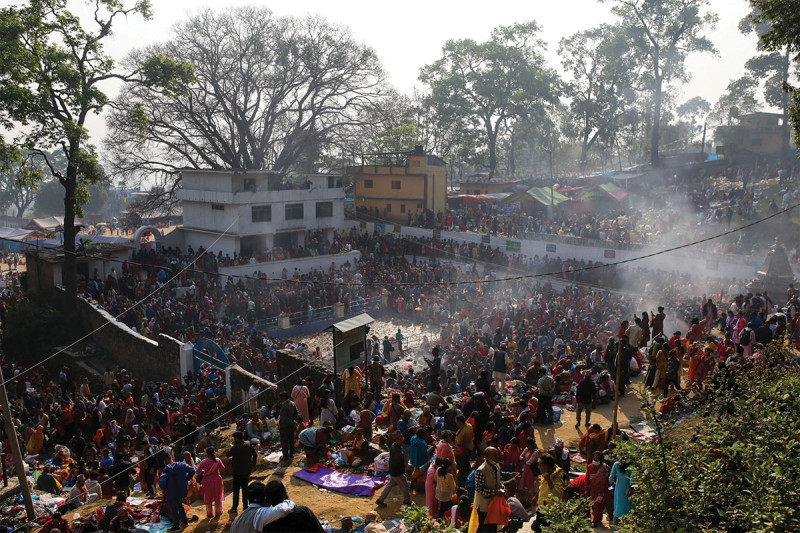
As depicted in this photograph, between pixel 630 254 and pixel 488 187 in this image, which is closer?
pixel 630 254

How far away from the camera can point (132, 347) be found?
21.8 m

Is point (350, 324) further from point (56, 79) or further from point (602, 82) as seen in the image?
point (602, 82)

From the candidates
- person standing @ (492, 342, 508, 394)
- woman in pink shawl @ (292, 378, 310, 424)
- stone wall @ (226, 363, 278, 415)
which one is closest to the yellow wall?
stone wall @ (226, 363, 278, 415)

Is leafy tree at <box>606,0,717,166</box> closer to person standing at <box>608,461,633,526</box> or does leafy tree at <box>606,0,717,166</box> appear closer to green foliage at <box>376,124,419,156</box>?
green foliage at <box>376,124,419,156</box>

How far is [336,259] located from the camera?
33812mm

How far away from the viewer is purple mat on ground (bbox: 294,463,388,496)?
962 cm

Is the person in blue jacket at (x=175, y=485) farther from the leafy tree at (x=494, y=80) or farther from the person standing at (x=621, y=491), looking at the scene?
the leafy tree at (x=494, y=80)

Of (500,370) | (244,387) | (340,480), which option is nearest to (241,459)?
(340,480)

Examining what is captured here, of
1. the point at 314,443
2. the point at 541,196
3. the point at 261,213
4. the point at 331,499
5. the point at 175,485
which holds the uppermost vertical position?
the point at 541,196

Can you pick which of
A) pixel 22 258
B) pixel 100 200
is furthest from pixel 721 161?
pixel 100 200

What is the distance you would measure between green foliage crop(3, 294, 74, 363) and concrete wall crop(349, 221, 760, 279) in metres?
19.7

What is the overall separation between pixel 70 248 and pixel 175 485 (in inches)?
778

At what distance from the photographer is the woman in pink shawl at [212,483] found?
8969 mm

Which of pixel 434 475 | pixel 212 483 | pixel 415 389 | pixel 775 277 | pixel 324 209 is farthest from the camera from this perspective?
pixel 324 209
